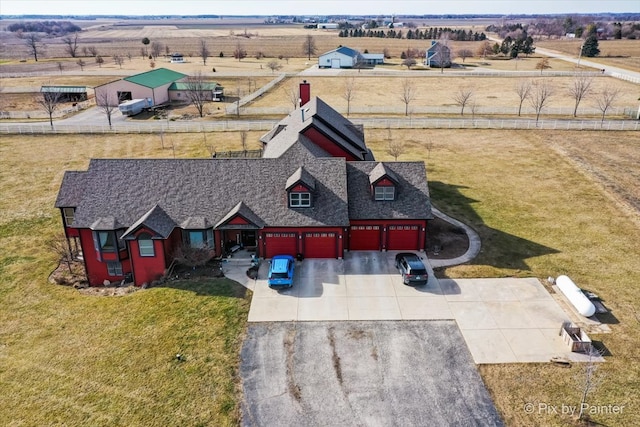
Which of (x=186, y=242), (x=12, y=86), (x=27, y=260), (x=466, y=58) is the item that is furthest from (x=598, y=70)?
(x=12, y=86)

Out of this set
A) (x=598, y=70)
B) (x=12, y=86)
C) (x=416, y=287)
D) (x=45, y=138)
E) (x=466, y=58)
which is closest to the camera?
(x=416, y=287)

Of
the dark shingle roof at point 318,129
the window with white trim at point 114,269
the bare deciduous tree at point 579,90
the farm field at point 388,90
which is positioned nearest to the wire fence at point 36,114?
the farm field at point 388,90

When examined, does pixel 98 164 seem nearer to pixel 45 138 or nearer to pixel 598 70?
pixel 45 138

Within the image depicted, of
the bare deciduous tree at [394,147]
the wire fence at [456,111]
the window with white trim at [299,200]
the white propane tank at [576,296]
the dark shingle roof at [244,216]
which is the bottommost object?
the white propane tank at [576,296]

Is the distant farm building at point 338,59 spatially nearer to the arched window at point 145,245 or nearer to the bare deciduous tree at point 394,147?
the bare deciduous tree at point 394,147

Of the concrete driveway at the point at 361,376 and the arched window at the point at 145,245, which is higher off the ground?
the arched window at the point at 145,245

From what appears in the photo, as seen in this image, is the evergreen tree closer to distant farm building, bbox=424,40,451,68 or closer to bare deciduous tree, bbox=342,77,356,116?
distant farm building, bbox=424,40,451,68

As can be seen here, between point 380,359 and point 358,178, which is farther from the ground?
point 358,178

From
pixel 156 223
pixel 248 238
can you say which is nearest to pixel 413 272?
pixel 248 238
